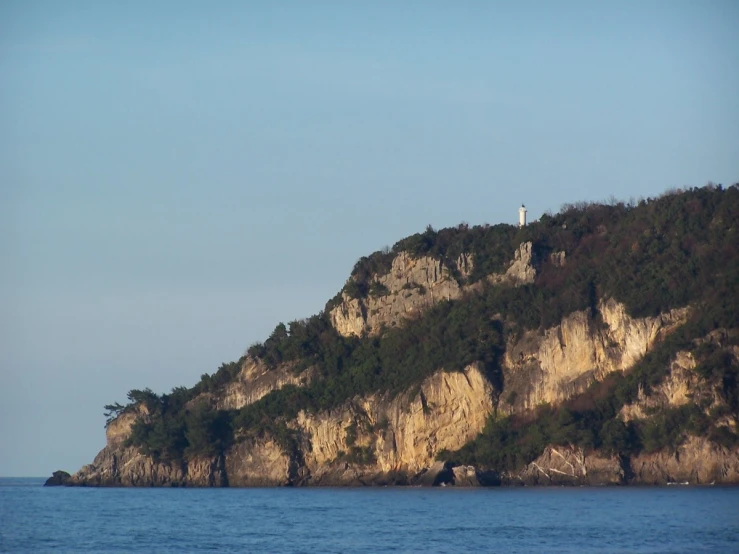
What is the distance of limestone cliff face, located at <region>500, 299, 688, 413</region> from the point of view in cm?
8875

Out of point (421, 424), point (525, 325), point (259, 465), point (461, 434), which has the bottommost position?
point (259, 465)

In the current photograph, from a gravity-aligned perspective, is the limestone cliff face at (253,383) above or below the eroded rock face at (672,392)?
above

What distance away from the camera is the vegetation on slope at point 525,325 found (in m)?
86.6

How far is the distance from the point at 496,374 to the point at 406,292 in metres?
15.1

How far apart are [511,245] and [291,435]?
2540 cm

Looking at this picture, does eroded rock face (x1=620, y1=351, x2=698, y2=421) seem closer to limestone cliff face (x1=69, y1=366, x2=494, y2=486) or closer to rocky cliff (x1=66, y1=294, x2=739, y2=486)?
rocky cliff (x1=66, y1=294, x2=739, y2=486)

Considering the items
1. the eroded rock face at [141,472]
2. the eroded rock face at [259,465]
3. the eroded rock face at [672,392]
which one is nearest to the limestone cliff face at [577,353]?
the eroded rock face at [672,392]

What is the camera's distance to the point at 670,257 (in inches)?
3708

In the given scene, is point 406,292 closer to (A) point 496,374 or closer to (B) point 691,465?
(A) point 496,374

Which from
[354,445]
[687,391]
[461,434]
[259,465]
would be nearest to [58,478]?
[259,465]

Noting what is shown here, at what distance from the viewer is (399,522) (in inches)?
2288

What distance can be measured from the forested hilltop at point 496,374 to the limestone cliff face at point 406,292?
0.61 ft

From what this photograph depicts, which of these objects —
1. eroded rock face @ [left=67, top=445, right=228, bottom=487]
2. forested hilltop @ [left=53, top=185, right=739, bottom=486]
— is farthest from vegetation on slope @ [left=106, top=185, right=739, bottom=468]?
eroded rock face @ [left=67, top=445, right=228, bottom=487]

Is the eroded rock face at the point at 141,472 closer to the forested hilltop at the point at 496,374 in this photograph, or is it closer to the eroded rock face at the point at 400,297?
the forested hilltop at the point at 496,374
